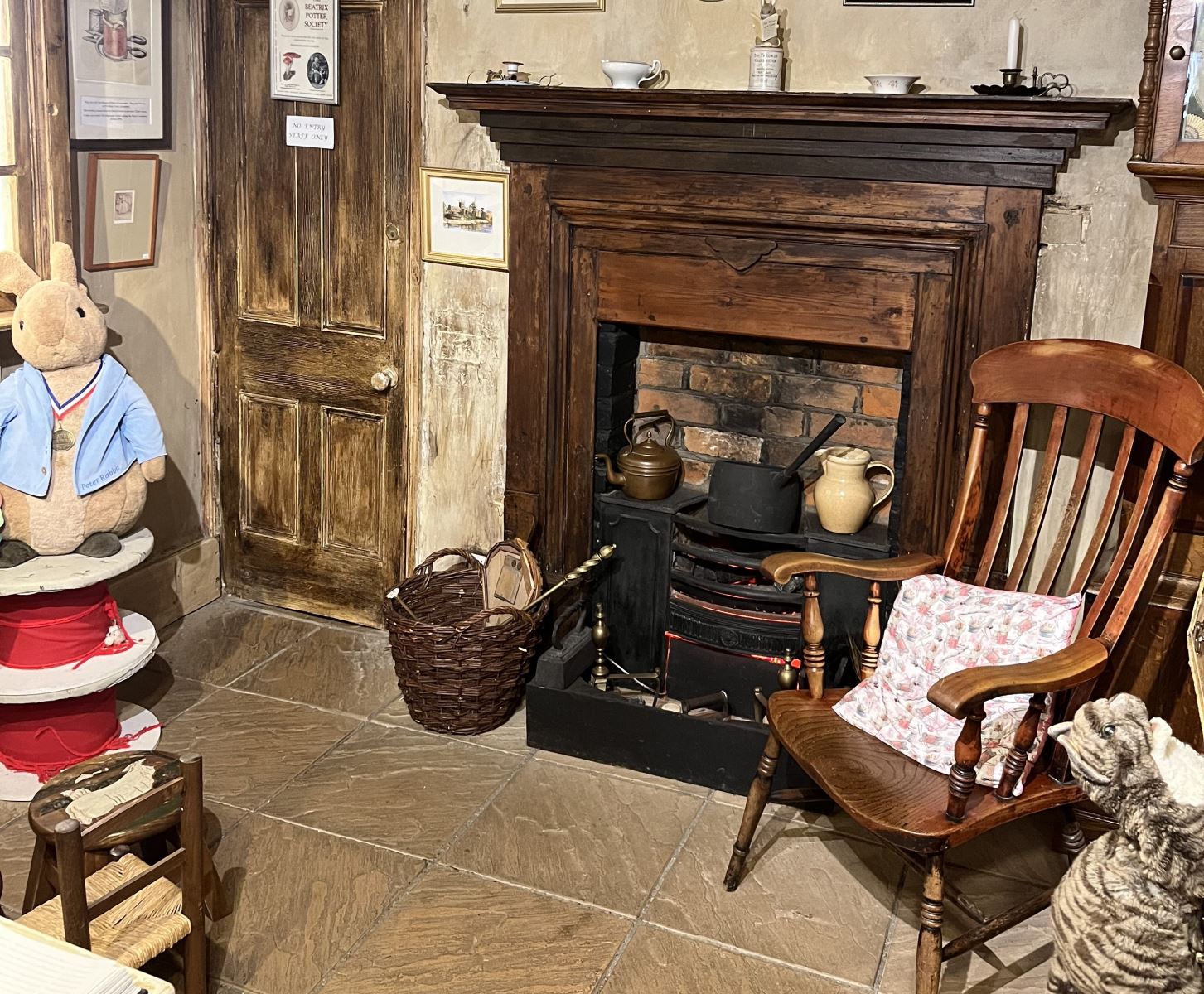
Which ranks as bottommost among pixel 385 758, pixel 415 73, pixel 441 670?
pixel 385 758

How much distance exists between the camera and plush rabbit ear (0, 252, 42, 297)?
10.4 ft

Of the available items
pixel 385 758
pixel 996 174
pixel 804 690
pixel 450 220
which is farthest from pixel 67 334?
pixel 996 174

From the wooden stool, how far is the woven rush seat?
5cm

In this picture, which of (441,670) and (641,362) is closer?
(441,670)

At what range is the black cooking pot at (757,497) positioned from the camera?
3.34 meters

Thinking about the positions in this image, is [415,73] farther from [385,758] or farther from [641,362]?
[385,758]

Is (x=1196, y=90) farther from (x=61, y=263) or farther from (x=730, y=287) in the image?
(x=61, y=263)

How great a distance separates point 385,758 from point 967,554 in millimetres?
1583

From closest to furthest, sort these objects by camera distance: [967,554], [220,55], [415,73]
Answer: [967,554], [415,73], [220,55]

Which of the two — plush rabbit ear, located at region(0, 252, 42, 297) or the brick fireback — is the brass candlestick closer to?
the brick fireback

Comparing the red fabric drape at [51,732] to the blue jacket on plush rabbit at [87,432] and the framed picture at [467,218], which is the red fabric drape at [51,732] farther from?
the framed picture at [467,218]

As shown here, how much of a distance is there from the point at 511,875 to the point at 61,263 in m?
1.85

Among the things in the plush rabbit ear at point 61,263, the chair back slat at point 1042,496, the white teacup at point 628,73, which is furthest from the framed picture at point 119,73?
the chair back slat at point 1042,496

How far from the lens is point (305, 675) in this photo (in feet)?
12.7
